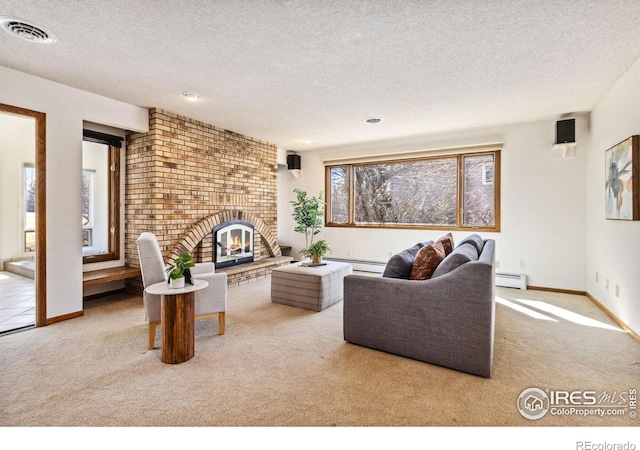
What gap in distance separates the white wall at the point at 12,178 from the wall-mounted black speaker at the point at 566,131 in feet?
26.7

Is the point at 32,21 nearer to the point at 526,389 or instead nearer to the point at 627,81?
the point at 526,389

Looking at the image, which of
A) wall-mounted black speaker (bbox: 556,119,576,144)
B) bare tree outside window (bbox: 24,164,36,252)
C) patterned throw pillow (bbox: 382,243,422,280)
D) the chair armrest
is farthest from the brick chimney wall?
wall-mounted black speaker (bbox: 556,119,576,144)

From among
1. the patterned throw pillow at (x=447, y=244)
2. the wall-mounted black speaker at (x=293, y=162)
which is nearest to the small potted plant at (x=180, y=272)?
the patterned throw pillow at (x=447, y=244)

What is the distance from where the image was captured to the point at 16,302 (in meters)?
3.81

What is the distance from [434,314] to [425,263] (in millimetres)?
454

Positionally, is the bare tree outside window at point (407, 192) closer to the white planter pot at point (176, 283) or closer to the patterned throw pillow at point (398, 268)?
the patterned throw pillow at point (398, 268)

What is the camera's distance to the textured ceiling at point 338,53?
2.04 meters

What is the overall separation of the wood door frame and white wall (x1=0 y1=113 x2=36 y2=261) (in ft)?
10.6

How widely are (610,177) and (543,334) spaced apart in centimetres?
184

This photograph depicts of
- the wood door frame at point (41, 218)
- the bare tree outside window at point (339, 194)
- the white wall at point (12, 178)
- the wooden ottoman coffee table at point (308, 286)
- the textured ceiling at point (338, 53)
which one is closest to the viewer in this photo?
the textured ceiling at point (338, 53)

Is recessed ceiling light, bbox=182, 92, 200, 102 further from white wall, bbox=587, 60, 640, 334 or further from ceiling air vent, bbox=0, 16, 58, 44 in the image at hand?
white wall, bbox=587, 60, 640, 334

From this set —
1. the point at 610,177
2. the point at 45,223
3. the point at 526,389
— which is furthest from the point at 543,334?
the point at 45,223

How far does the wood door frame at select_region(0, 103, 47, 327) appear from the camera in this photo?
10.2 ft
